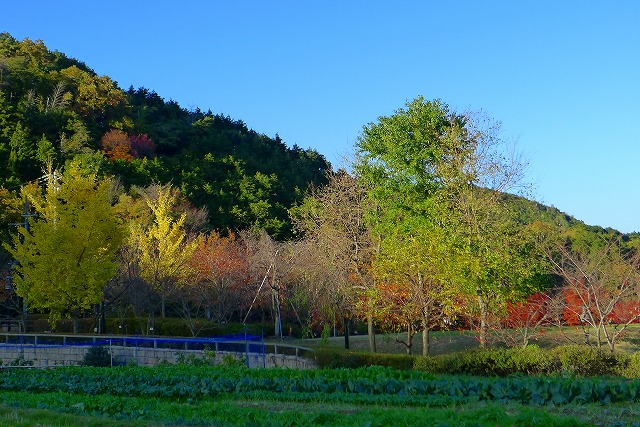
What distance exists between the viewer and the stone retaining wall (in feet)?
79.5

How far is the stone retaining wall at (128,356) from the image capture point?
24219mm

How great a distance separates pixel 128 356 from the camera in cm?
2686

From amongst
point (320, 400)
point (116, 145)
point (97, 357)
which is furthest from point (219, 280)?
point (116, 145)

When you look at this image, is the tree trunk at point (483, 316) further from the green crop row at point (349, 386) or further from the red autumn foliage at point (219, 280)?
the red autumn foliage at point (219, 280)

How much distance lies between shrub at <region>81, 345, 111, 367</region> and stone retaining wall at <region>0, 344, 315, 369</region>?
541 millimetres

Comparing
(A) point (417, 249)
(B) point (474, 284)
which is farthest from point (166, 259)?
(B) point (474, 284)

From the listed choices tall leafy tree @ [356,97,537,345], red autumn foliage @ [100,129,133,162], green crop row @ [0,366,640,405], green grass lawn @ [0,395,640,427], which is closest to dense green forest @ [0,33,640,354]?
tall leafy tree @ [356,97,537,345]

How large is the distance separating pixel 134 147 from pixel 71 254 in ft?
133

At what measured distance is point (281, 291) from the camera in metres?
40.4

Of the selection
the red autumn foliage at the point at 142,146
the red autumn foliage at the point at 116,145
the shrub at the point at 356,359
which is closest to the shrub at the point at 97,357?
the shrub at the point at 356,359

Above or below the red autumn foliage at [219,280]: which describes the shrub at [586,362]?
below

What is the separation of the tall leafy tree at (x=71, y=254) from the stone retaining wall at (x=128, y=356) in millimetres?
3292

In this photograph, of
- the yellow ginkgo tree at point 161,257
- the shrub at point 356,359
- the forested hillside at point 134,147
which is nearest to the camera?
the shrub at point 356,359

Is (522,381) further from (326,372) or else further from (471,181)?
(471,181)
